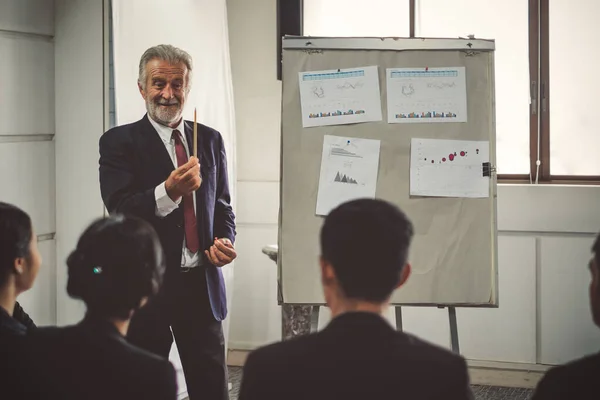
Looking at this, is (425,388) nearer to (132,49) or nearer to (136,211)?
(136,211)

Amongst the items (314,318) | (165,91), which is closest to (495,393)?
(314,318)

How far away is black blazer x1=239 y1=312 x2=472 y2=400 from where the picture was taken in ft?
4.82

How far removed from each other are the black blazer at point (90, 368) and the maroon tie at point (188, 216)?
125cm

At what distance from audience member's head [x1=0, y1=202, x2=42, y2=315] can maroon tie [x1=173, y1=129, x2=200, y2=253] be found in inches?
38.2

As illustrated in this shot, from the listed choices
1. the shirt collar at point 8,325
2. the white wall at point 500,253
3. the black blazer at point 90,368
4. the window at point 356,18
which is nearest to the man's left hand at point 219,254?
the shirt collar at point 8,325

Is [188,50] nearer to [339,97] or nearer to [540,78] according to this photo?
[339,97]

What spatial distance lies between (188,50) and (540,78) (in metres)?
1.74

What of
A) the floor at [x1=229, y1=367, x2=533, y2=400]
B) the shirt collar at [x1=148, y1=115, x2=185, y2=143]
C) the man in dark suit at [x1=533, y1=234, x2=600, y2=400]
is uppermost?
the shirt collar at [x1=148, y1=115, x2=185, y2=143]

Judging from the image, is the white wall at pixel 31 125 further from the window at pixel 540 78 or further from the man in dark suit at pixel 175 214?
the window at pixel 540 78

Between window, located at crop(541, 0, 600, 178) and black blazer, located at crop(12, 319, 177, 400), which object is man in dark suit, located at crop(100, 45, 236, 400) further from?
window, located at crop(541, 0, 600, 178)

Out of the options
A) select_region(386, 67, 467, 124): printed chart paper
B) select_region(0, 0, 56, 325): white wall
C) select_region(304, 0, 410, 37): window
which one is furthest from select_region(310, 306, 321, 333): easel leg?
select_region(304, 0, 410, 37): window

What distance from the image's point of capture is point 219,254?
2.86 metres

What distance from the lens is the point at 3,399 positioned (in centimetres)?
166

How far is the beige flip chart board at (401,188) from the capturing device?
3.10 metres
